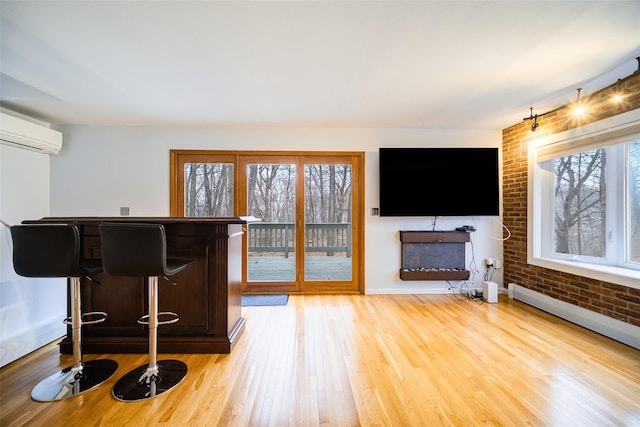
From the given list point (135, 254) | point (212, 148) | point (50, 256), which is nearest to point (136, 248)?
point (135, 254)

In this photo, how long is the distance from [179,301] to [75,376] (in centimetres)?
77

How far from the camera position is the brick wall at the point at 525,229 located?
7.97ft

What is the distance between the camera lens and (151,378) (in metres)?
1.81

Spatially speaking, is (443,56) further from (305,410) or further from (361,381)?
(305,410)

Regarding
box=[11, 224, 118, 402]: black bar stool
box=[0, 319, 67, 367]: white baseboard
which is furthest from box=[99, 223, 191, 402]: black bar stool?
box=[0, 319, 67, 367]: white baseboard

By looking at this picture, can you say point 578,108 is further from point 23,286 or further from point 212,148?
point 23,286

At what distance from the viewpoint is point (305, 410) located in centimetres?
160

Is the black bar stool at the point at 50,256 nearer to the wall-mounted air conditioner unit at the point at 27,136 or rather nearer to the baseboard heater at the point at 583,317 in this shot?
the wall-mounted air conditioner unit at the point at 27,136

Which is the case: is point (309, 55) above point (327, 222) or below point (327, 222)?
above

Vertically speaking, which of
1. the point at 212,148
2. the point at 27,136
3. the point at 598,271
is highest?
the point at 212,148

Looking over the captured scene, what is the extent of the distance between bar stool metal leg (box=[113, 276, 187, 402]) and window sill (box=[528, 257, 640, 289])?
3.86 metres

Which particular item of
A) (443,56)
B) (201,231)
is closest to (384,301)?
(201,231)

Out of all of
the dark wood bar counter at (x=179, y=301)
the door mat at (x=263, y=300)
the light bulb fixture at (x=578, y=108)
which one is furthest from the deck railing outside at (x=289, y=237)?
the light bulb fixture at (x=578, y=108)

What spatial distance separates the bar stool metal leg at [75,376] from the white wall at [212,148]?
218 centimetres
